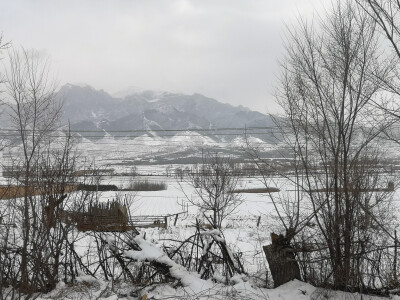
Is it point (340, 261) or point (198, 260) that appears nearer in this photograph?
point (340, 261)

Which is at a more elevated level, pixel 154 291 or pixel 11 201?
pixel 11 201

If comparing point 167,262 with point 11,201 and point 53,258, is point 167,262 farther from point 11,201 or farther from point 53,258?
point 11,201

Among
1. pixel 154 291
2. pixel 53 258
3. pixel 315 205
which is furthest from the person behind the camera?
pixel 315 205

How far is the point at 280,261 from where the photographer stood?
20.3 ft

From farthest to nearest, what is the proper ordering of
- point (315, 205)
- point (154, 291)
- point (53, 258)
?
point (315, 205) < point (53, 258) < point (154, 291)

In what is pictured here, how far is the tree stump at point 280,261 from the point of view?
20.3ft

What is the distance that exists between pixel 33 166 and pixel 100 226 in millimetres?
1701

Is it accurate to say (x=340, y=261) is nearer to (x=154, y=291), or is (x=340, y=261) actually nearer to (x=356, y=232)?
(x=356, y=232)

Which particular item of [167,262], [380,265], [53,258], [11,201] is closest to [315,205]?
[380,265]

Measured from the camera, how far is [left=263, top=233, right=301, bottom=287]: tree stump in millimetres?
6199

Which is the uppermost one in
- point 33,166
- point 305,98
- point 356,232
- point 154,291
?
point 305,98

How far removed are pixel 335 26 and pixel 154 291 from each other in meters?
5.72

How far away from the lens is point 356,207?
6348 mm

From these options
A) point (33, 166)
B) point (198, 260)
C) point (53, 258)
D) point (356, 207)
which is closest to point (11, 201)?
point (33, 166)
